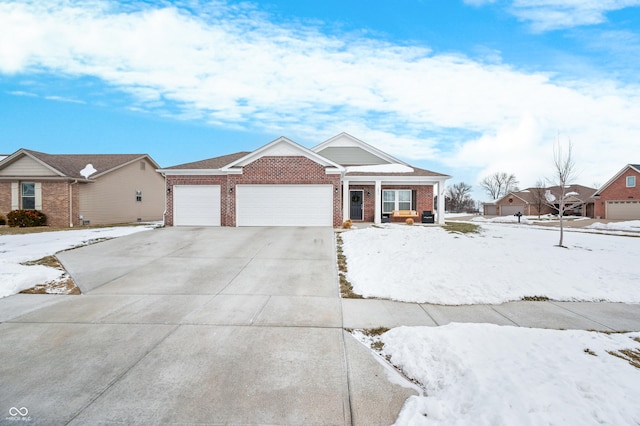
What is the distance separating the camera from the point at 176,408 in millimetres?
3043

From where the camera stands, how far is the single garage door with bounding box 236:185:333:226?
15.9 m

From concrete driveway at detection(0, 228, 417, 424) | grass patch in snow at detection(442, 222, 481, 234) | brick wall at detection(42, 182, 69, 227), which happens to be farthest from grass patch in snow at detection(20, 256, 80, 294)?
brick wall at detection(42, 182, 69, 227)

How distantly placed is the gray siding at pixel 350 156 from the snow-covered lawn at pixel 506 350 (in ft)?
43.5

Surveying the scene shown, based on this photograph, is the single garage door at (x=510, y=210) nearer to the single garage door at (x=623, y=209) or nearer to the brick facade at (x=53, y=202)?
the single garage door at (x=623, y=209)

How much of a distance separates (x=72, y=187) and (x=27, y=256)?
12.2 metres

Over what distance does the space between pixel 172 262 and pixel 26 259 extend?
4.19 meters

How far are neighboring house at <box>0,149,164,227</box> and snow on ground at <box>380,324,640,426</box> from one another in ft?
72.9

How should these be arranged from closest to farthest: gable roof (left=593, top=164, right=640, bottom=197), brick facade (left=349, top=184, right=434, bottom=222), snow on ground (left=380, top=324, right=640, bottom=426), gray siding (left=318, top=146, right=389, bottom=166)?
1. snow on ground (left=380, top=324, right=640, bottom=426)
2. brick facade (left=349, top=184, right=434, bottom=222)
3. gray siding (left=318, top=146, right=389, bottom=166)
4. gable roof (left=593, top=164, right=640, bottom=197)

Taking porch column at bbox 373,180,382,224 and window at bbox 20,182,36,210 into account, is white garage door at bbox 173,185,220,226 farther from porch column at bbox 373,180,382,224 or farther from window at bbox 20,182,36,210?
window at bbox 20,182,36,210

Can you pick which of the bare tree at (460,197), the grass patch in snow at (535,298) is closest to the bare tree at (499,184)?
the bare tree at (460,197)

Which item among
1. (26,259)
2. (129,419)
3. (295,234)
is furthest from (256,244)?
(129,419)

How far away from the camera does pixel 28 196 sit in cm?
1930

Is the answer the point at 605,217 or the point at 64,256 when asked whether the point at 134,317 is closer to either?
the point at 64,256

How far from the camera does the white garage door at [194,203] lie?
16.6 metres
